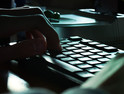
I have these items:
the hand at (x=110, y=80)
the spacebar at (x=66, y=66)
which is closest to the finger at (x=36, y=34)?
the spacebar at (x=66, y=66)

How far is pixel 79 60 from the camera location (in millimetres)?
562

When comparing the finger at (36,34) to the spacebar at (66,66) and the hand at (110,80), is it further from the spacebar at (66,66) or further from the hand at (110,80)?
the hand at (110,80)

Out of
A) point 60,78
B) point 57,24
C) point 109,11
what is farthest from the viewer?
point 109,11

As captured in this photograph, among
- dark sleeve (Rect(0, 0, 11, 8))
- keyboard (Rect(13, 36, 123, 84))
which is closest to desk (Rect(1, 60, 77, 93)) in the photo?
keyboard (Rect(13, 36, 123, 84))

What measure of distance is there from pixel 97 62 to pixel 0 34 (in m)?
0.30

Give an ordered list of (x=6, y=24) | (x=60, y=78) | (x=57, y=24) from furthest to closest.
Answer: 1. (x=57, y=24)
2. (x=6, y=24)
3. (x=60, y=78)

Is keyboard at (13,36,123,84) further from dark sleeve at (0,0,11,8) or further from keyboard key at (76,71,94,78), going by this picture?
dark sleeve at (0,0,11,8)

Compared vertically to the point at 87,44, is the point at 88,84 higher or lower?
higher

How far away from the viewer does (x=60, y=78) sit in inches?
19.6

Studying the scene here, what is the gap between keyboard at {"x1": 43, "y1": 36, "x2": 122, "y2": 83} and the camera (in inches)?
18.7

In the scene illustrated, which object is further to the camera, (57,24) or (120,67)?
(57,24)

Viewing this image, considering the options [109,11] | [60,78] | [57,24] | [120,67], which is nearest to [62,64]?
[60,78]

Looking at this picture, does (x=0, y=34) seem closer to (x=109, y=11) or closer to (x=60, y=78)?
(x=60, y=78)

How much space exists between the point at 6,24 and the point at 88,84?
0.54 metres
